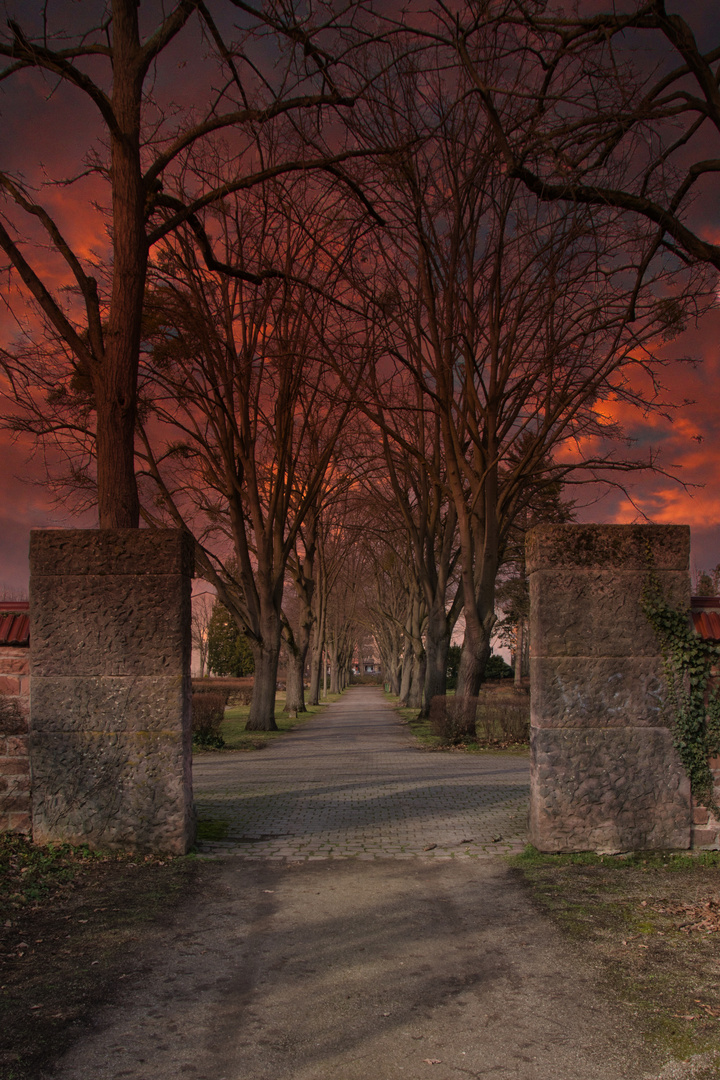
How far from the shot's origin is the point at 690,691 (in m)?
6.82

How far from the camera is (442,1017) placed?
3.84m

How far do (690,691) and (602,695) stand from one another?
0.73 m

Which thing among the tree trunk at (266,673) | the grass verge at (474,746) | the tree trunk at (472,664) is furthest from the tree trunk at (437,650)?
the tree trunk at (266,673)

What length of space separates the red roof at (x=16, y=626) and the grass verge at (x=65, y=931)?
1684mm

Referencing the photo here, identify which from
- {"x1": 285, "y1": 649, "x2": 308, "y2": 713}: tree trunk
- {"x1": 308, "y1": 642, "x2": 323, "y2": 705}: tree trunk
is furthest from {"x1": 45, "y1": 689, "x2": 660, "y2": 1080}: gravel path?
{"x1": 308, "y1": 642, "x2": 323, "y2": 705}: tree trunk

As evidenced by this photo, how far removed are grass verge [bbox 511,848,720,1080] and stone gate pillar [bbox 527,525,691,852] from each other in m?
0.28

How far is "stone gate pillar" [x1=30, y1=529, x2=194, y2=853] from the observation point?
693 cm

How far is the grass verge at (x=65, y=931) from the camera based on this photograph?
12.3 ft

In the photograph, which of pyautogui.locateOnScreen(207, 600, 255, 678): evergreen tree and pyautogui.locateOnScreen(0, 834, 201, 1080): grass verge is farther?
pyautogui.locateOnScreen(207, 600, 255, 678): evergreen tree

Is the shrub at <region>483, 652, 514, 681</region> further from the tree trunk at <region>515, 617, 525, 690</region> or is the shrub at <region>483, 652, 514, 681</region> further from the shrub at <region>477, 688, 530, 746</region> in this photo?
the shrub at <region>477, 688, 530, 746</region>

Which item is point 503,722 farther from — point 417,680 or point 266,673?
point 417,680

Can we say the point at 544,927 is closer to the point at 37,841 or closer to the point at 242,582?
the point at 37,841

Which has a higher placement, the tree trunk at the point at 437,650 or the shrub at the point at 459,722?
the tree trunk at the point at 437,650

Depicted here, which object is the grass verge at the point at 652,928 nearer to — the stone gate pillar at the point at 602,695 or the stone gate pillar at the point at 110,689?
the stone gate pillar at the point at 602,695
